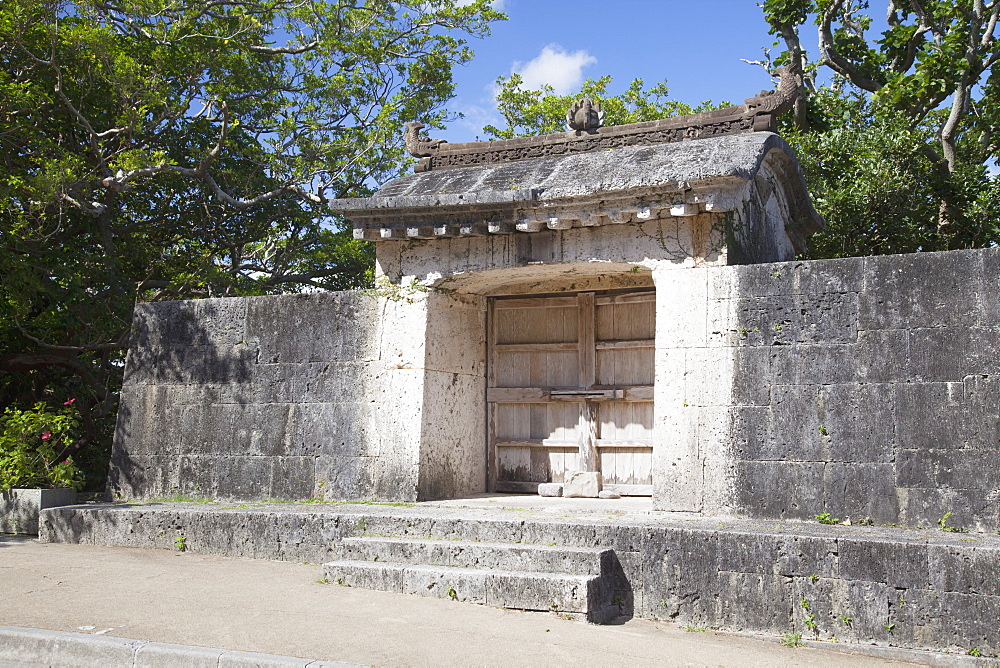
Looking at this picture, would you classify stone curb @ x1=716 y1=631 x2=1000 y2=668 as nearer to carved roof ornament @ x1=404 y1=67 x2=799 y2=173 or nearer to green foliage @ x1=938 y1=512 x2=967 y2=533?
green foliage @ x1=938 y1=512 x2=967 y2=533

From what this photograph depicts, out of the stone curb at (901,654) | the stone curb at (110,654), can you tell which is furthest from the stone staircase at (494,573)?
the stone curb at (110,654)

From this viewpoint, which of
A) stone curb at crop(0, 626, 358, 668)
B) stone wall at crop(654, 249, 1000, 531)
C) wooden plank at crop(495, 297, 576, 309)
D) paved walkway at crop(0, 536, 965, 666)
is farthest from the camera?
wooden plank at crop(495, 297, 576, 309)

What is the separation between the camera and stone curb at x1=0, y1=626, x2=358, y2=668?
490 centimetres

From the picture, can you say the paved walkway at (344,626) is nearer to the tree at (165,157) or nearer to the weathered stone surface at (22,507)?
the weathered stone surface at (22,507)

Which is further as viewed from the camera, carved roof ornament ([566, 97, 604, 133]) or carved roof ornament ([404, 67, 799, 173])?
carved roof ornament ([566, 97, 604, 133])

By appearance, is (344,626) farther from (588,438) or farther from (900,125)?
(900,125)

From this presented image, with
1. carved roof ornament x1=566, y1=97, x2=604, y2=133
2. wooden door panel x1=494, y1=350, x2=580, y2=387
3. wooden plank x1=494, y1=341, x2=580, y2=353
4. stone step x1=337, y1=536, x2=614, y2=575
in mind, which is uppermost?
carved roof ornament x1=566, y1=97, x2=604, y2=133

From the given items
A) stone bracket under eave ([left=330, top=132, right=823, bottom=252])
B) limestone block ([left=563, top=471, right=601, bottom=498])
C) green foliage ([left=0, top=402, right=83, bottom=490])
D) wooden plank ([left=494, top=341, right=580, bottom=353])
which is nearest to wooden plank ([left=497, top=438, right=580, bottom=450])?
limestone block ([left=563, top=471, right=601, bottom=498])

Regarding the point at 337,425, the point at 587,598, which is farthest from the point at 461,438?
the point at 587,598

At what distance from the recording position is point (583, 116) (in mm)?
9492

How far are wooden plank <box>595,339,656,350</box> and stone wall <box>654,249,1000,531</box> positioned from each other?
1.62m

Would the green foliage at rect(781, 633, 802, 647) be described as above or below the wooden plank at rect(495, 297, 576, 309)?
below

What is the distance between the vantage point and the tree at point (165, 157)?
12016 millimetres

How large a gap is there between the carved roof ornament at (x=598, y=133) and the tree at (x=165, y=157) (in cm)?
451
